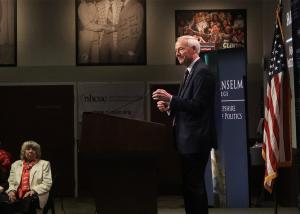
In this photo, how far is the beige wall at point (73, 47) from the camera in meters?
7.93

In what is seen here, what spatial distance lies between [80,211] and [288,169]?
102 inches

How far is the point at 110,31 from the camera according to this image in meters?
7.88

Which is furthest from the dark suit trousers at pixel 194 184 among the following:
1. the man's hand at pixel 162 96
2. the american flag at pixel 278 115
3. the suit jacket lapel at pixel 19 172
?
the suit jacket lapel at pixel 19 172

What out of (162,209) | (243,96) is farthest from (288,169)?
(162,209)

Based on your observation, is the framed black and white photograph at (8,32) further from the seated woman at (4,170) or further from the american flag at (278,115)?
the american flag at (278,115)

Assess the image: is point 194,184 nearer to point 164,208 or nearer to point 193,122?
point 193,122

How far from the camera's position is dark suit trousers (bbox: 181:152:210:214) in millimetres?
3322

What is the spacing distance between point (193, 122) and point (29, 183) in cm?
230

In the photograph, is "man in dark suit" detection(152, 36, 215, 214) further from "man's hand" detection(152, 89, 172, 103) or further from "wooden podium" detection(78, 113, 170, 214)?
"wooden podium" detection(78, 113, 170, 214)

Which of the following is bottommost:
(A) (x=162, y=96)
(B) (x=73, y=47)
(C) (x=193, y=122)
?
(C) (x=193, y=122)

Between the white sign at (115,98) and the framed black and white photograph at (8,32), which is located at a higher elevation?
the framed black and white photograph at (8,32)

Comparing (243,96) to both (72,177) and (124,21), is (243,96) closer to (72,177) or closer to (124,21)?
(124,21)

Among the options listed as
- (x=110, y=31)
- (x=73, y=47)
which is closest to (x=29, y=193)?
(x=73, y=47)

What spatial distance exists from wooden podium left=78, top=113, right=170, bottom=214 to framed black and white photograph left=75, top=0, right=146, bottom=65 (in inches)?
186
